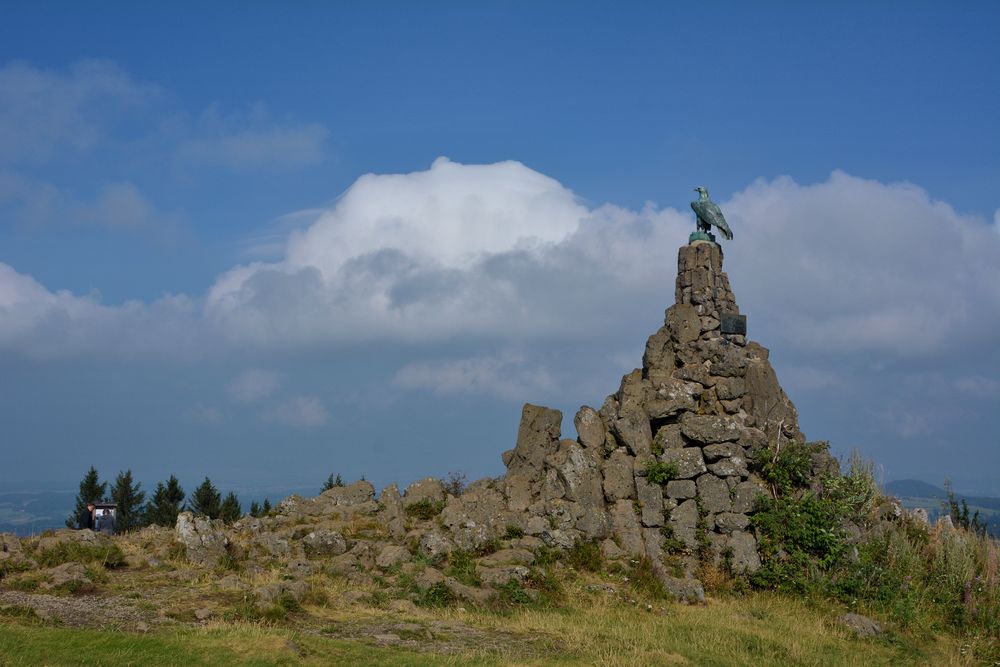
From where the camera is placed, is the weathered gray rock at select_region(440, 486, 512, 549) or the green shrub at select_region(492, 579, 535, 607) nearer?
the green shrub at select_region(492, 579, 535, 607)

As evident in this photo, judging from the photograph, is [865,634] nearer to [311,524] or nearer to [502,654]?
[502,654]

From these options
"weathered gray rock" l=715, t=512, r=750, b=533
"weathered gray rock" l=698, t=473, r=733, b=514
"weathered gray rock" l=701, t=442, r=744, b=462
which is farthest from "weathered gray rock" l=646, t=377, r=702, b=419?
"weathered gray rock" l=715, t=512, r=750, b=533

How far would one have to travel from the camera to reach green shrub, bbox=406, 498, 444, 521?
2959 centimetres

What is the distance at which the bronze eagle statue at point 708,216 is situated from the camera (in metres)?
31.6

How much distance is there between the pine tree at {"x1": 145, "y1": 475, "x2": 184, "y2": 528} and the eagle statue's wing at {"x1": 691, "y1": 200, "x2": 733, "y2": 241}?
158 ft

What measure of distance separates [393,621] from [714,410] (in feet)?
47.8

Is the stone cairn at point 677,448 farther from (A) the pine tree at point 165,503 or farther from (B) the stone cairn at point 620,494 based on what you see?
(A) the pine tree at point 165,503

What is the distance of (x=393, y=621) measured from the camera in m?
20.4

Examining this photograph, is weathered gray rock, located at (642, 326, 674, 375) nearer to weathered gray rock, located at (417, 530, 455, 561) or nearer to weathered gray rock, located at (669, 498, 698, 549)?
weathered gray rock, located at (669, 498, 698, 549)

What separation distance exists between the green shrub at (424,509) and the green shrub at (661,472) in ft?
25.6

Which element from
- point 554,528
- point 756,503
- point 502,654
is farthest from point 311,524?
point 756,503

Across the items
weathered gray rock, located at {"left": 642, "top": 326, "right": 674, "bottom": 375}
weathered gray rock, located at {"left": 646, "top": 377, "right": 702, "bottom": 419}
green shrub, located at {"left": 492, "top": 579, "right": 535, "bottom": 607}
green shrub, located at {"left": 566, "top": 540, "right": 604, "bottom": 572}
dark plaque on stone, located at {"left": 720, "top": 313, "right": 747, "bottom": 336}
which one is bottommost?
green shrub, located at {"left": 492, "top": 579, "right": 535, "bottom": 607}

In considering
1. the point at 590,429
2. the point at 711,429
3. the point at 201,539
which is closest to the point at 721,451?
the point at 711,429

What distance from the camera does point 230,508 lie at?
6581 centimetres
